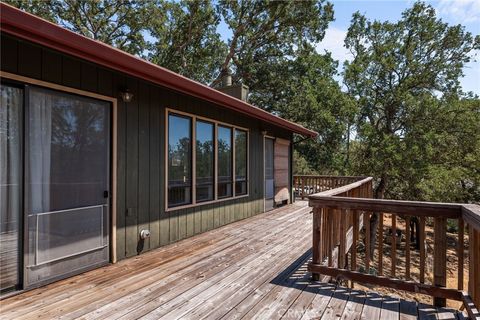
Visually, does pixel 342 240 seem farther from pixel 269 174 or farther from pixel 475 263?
pixel 269 174

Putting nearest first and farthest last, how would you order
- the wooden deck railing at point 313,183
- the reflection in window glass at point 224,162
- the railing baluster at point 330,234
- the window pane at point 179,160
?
1. the railing baluster at point 330,234
2. the window pane at point 179,160
3. the reflection in window glass at point 224,162
4. the wooden deck railing at point 313,183

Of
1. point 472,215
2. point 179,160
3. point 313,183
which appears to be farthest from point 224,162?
point 313,183

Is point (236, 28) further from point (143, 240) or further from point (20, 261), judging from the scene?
point (20, 261)

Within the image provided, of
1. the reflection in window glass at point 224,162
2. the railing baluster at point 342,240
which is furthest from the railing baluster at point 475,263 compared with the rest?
the reflection in window glass at point 224,162

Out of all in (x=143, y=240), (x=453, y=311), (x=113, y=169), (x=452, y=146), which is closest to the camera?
(x=453, y=311)

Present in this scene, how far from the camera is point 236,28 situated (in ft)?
47.5

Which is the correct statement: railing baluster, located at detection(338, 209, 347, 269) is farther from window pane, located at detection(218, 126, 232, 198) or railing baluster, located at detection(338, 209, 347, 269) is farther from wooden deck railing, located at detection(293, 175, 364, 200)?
wooden deck railing, located at detection(293, 175, 364, 200)

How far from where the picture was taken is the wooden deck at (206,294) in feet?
8.15

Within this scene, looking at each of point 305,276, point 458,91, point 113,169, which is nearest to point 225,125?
point 113,169

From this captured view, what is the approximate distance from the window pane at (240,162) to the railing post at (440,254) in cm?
421

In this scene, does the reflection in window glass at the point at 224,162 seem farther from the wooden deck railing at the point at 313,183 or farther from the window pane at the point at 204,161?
the wooden deck railing at the point at 313,183

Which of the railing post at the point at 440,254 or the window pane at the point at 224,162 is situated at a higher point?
the window pane at the point at 224,162

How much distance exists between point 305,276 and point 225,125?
11.5ft

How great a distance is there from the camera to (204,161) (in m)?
5.39
